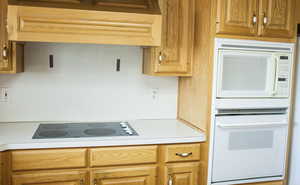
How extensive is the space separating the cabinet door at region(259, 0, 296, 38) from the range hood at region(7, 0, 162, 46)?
2.65 ft

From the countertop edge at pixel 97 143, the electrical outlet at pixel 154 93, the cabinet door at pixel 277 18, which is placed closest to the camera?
the countertop edge at pixel 97 143

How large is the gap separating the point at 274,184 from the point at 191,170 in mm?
740

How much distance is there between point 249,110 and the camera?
2.24 metres

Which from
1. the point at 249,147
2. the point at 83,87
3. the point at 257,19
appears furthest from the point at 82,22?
the point at 249,147

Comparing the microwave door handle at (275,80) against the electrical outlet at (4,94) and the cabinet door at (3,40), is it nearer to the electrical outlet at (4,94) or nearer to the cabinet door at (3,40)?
the cabinet door at (3,40)

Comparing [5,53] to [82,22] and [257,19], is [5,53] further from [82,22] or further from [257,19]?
[257,19]

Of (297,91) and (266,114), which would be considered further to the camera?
(297,91)

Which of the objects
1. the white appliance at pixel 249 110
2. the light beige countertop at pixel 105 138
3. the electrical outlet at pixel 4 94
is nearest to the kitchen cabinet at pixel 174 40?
the white appliance at pixel 249 110

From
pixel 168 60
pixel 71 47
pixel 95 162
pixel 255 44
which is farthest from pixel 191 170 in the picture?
pixel 71 47

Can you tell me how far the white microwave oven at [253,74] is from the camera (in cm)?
216

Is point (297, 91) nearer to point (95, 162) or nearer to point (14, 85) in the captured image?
point (95, 162)

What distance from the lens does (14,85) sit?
94.4 inches

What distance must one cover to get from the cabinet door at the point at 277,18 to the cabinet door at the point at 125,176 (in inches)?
52.5

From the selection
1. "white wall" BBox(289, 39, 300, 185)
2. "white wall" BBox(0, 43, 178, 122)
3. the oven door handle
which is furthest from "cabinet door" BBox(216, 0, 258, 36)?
"white wall" BBox(0, 43, 178, 122)
